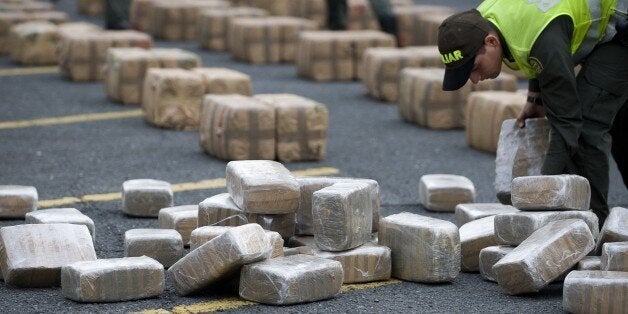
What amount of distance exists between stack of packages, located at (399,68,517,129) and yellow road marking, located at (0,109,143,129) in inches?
94.5

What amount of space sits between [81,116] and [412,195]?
3.83m

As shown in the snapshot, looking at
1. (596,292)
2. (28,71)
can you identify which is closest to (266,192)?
(596,292)

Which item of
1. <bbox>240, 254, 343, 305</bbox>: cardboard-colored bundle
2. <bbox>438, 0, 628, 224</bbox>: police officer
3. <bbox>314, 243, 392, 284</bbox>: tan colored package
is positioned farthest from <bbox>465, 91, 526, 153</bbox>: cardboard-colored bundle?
<bbox>240, 254, 343, 305</bbox>: cardboard-colored bundle

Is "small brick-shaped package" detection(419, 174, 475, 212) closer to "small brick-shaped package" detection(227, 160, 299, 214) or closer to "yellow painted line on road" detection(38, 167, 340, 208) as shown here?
"yellow painted line on road" detection(38, 167, 340, 208)

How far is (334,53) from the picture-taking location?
12.7 metres

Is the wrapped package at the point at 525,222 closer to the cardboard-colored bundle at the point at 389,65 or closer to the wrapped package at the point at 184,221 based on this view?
the wrapped package at the point at 184,221

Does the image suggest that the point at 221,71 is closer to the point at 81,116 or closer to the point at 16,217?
the point at 81,116

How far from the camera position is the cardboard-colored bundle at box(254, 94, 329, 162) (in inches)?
346

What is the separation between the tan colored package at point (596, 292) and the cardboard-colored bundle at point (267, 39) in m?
8.82

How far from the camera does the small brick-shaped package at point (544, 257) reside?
5.33 m

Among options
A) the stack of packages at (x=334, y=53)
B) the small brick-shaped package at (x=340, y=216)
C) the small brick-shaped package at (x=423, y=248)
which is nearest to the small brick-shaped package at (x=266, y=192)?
Result: the small brick-shaped package at (x=340, y=216)

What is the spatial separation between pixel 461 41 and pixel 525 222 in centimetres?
90

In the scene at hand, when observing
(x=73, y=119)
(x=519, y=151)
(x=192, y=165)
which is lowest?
(x=73, y=119)

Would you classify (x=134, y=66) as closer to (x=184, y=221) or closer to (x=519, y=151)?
(x=184, y=221)
